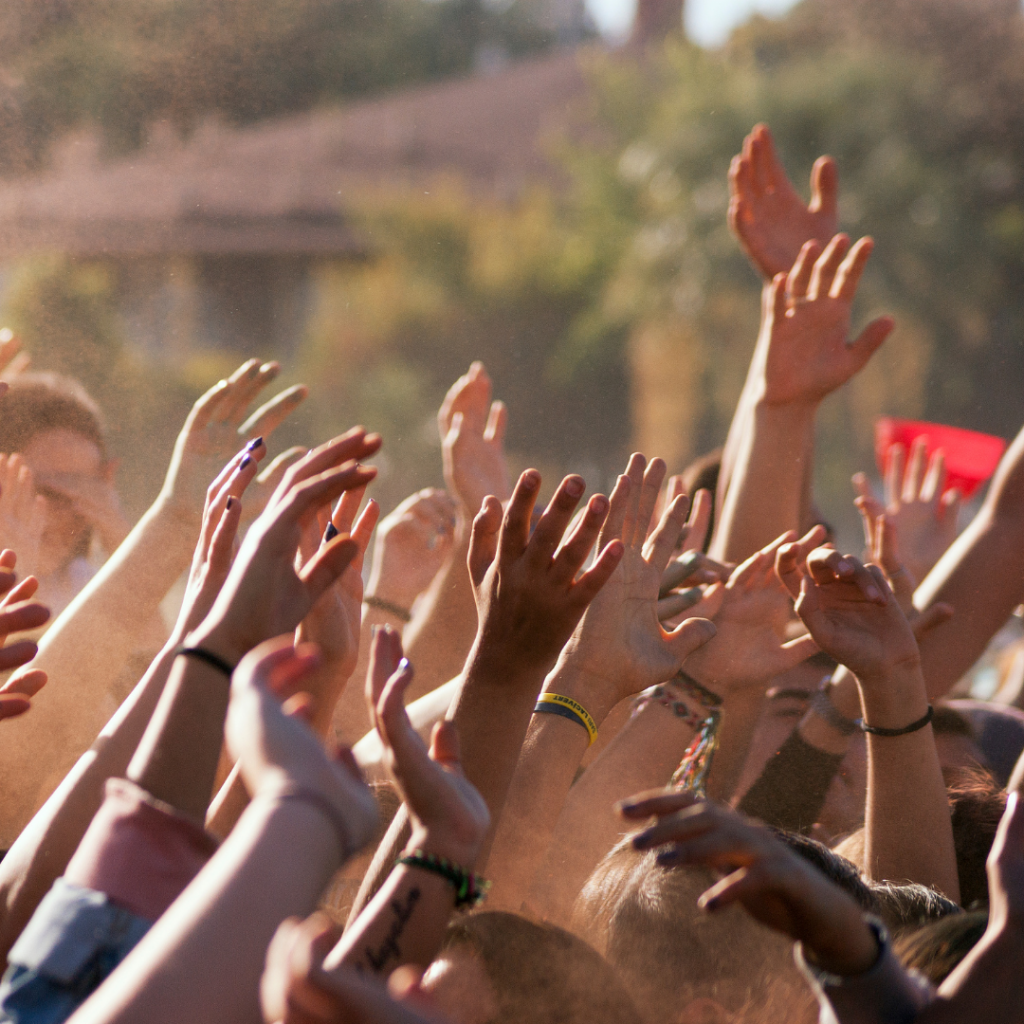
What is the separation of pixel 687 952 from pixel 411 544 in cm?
131

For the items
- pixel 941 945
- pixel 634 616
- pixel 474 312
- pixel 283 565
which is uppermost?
pixel 474 312

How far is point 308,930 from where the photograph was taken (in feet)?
2.47

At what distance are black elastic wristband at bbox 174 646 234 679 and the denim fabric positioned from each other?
8.4 inches

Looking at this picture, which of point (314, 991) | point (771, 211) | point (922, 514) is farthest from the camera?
point (922, 514)

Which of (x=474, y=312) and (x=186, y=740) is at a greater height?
(x=474, y=312)

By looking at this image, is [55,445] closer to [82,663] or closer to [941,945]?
[82,663]

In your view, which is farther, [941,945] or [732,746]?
[732,746]

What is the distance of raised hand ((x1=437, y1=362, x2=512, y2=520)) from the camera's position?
2293 mm

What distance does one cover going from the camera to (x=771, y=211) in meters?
2.62

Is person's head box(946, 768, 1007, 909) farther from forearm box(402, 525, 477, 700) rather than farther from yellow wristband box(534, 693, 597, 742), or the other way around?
forearm box(402, 525, 477, 700)

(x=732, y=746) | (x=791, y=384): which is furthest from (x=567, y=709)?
(x=791, y=384)

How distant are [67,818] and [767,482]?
1.44 metres

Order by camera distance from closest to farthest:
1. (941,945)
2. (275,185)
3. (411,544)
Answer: (941,945), (411,544), (275,185)

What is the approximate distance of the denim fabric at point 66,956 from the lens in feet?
2.94
